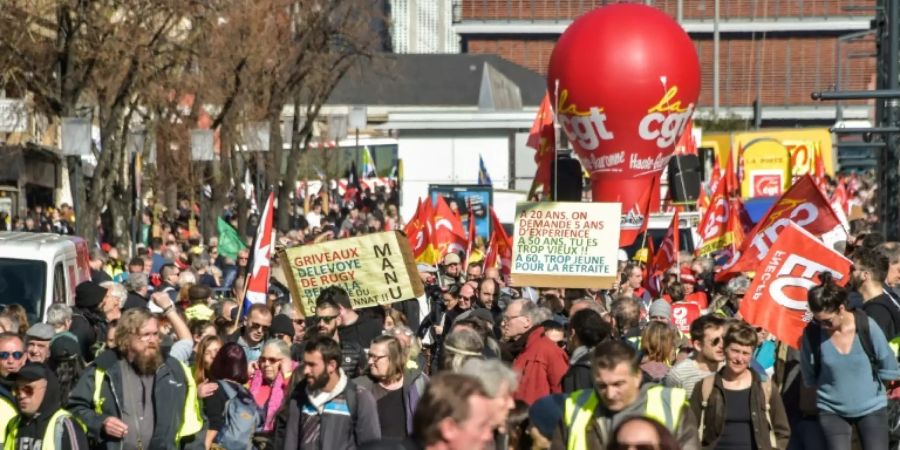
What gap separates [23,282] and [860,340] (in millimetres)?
6537

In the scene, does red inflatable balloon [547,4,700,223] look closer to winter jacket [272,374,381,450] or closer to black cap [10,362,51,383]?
winter jacket [272,374,381,450]

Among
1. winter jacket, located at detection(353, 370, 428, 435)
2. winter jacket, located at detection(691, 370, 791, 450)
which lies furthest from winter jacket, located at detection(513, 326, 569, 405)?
winter jacket, located at detection(691, 370, 791, 450)

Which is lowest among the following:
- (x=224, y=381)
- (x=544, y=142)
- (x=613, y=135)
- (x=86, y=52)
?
(x=224, y=381)

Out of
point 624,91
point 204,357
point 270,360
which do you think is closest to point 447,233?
point 624,91

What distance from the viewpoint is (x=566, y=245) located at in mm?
18016

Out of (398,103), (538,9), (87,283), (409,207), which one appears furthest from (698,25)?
(87,283)

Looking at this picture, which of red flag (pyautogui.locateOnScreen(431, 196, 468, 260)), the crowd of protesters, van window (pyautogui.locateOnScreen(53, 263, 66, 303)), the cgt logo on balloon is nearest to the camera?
the crowd of protesters

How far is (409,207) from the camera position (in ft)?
167

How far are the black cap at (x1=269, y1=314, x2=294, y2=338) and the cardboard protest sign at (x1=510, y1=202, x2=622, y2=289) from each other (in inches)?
187

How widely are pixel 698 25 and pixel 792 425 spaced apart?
87483 millimetres

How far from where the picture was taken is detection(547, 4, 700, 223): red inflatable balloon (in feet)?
99.5

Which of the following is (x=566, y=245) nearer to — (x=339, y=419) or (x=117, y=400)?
(x=117, y=400)

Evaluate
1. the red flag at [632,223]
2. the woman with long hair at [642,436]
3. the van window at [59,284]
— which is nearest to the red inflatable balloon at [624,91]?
the red flag at [632,223]

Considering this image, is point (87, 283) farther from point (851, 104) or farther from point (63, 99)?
point (851, 104)
